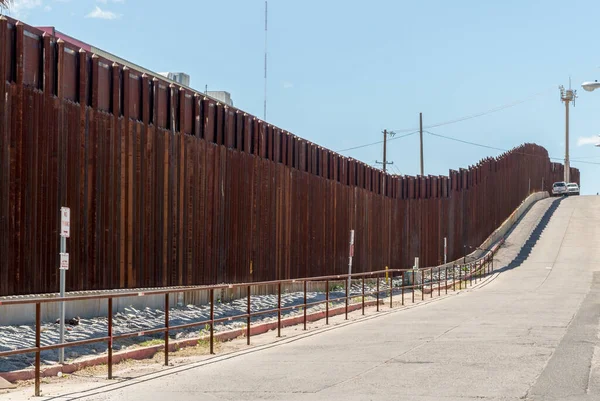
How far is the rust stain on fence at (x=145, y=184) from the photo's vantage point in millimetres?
18453

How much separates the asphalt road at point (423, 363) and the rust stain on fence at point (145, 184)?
17.9 ft

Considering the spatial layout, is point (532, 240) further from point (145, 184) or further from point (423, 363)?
point (423, 363)

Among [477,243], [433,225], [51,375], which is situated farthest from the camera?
[477,243]

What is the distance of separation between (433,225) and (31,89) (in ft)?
115

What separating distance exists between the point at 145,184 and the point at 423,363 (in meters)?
11.4

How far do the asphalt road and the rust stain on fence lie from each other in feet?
17.9

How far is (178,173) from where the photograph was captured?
24719mm

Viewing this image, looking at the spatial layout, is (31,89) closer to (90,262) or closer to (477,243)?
(90,262)

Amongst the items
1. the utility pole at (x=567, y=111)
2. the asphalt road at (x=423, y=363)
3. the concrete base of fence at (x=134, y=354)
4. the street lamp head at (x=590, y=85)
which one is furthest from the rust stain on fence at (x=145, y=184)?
the utility pole at (x=567, y=111)

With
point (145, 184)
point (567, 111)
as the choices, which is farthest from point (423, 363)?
point (567, 111)

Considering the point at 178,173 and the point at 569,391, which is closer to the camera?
the point at 569,391

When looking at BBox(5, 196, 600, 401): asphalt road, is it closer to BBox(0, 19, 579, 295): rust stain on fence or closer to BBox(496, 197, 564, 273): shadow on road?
BBox(0, 19, 579, 295): rust stain on fence

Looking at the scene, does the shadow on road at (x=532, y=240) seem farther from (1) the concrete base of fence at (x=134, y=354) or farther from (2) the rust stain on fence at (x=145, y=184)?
(1) the concrete base of fence at (x=134, y=354)

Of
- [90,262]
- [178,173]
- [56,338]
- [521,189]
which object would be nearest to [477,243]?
[521,189]
